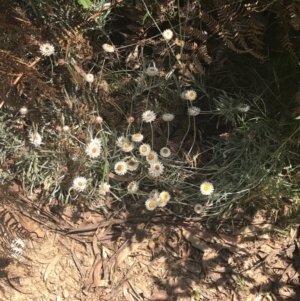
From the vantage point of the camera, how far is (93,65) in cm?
199

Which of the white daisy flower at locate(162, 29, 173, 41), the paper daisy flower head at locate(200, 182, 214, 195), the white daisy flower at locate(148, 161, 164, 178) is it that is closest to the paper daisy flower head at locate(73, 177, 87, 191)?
the white daisy flower at locate(148, 161, 164, 178)

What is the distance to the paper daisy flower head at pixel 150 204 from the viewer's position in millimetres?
1953

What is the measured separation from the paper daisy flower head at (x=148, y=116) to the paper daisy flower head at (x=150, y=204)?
14.0 inches

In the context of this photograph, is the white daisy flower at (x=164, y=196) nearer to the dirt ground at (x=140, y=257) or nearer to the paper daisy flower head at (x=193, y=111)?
the dirt ground at (x=140, y=257)

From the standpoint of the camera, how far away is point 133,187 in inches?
75.2

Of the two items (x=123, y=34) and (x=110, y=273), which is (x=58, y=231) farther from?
(x=123, y=34)

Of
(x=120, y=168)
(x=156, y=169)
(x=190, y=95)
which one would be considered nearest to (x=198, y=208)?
(x=156, y=169)

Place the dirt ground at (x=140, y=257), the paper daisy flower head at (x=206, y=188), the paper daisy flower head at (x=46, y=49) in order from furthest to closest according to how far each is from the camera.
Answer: the dirt ground at (x=140, y=257) < the paper daisy flower head at (x=206, y=188) < the paper daisy flower head at (x=46, y=49)

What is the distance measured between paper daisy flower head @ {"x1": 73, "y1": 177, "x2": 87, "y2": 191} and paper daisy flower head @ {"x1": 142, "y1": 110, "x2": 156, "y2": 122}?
0.38 meters

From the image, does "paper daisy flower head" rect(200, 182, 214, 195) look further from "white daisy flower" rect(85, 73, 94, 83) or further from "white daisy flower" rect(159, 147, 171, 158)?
"white daisy flower" rect(85, 73, 94, 83)

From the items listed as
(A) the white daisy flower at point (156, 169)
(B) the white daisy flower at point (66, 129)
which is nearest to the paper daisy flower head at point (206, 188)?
(A) the white daisy flower at point (156, 169)

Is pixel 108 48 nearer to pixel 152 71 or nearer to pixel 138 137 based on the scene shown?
Result: pixel 152 71

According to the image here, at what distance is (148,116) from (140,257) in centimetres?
67

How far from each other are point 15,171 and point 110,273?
66 cm
